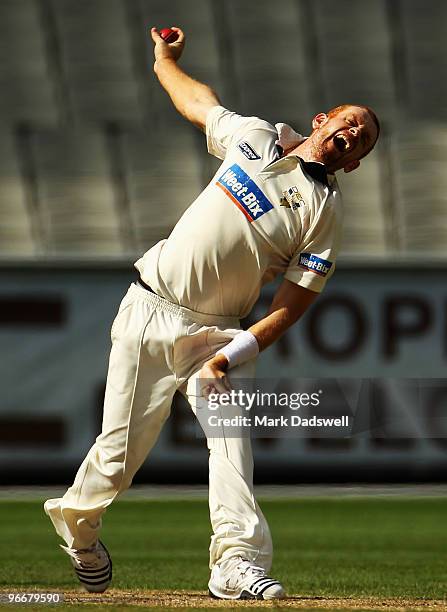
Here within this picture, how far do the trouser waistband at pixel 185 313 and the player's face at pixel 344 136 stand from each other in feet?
2.50

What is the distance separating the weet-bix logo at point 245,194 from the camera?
5891 millimetres

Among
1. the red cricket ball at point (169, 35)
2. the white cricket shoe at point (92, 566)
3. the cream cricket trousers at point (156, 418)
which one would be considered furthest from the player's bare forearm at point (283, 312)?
the red cricket ball at point (169, 35)

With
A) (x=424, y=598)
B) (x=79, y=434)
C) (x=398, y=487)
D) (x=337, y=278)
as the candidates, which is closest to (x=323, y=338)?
(x=337, y=278)

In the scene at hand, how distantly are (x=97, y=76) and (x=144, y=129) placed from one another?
99 centimetres

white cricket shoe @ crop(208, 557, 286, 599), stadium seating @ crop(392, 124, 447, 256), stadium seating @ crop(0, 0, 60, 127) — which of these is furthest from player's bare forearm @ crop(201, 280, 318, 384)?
stadium seating @ crop(0, 0, 60, 127)

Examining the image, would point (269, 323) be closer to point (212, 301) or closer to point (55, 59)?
point (212, 301)

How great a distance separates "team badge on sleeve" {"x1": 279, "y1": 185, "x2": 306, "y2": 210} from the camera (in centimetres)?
589

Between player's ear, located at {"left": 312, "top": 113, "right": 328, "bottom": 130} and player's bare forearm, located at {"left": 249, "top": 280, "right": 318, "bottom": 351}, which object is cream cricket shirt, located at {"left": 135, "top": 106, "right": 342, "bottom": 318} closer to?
player's bare forearm, located at {"left": 249, "top": 280, "right": 318, "bottom": 351}

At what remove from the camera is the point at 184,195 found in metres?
16.2

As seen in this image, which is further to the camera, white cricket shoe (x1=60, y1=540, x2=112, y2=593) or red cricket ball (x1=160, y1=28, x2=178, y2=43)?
red cricket ball (x1=160, y1=28, x2=178, y2=43)

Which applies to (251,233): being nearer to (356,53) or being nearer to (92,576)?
(92,576)

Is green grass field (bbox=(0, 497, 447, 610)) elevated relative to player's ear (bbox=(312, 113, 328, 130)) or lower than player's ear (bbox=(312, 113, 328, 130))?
lower

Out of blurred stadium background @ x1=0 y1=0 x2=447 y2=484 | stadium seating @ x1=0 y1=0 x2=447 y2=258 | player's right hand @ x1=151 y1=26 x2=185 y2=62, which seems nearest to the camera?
player's right hand @ x1=151 y1=26 x2=185 y2=62

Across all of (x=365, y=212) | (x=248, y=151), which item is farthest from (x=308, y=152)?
(x=365, y=212)
